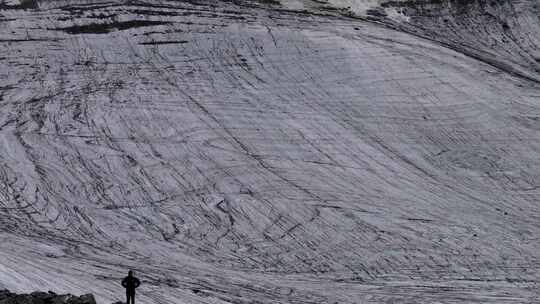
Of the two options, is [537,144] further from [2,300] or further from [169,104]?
[2,300]

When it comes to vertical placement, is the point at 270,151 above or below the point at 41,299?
below

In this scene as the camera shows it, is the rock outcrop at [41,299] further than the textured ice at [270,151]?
No

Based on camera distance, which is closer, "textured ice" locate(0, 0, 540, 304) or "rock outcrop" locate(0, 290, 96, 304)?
"rock outcrop" locate(0, 290, 96, 304)

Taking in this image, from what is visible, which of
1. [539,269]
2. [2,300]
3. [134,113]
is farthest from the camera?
[134,113]

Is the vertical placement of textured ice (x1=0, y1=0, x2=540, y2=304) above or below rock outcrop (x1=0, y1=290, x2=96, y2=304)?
below

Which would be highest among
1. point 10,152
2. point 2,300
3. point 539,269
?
Result: point 2,300

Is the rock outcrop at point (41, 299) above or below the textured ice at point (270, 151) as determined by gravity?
above

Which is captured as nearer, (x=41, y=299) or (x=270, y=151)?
(x=41, y=299)

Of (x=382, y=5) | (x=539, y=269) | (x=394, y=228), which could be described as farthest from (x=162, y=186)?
(x=382, y=5)
